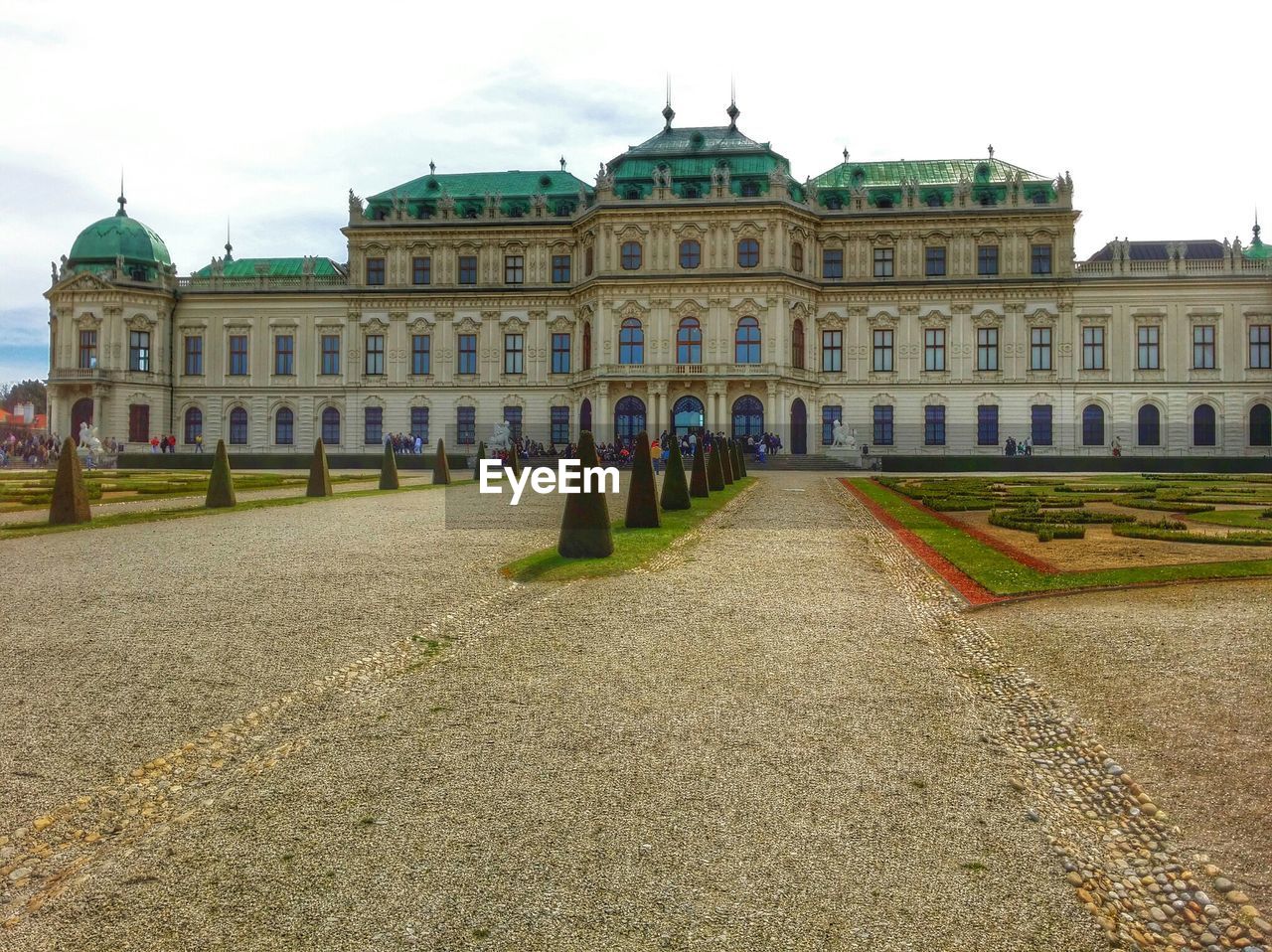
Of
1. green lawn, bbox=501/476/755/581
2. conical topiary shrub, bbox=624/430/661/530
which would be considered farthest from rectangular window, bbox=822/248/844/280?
conical topiary shrub, bbox=624/430/661/530

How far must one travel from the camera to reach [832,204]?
2169 inches

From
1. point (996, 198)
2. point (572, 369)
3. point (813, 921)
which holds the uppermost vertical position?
point (996, 198)

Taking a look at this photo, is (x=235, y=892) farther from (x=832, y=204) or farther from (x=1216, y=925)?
(x=832, y=204)

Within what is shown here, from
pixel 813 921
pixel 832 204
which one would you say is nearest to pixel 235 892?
→ pixel 813 921

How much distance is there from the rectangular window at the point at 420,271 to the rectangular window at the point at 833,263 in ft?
74.7

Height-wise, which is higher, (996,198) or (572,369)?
(996,198)

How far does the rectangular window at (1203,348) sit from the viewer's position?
173 feet

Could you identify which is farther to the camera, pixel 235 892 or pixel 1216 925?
pixel 235 892

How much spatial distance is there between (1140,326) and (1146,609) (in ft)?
162

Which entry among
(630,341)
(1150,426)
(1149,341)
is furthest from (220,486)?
(1149,341)

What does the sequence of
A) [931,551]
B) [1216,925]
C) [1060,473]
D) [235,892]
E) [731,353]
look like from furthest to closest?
[731,353] → [1060,473] → [931,551] → [235,892] → [1216,925]

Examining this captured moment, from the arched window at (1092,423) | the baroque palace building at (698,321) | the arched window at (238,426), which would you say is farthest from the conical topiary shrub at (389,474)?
the arched window at (1092,423)

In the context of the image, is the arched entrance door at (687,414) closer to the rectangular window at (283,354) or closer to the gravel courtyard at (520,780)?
the rectangular window at (283,354)

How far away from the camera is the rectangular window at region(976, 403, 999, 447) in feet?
174
